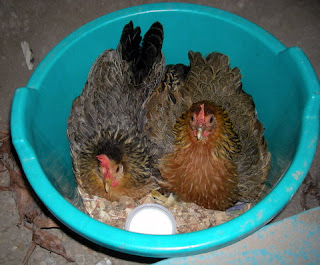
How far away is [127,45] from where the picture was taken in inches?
69.9

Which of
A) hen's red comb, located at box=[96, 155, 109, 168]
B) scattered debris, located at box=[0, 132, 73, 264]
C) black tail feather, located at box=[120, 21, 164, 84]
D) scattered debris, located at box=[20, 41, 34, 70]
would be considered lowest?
scattered debris, located at box=[0, 132, 73, 264]

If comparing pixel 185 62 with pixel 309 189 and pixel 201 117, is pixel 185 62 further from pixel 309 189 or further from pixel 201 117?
pixel 309 189

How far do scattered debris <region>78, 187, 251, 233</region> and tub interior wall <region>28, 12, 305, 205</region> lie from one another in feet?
0.53

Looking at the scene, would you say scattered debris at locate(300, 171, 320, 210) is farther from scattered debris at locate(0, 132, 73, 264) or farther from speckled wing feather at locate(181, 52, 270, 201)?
scattered debris at locate(0, 132, 73, 264)

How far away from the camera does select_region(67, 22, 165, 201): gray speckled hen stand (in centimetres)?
163

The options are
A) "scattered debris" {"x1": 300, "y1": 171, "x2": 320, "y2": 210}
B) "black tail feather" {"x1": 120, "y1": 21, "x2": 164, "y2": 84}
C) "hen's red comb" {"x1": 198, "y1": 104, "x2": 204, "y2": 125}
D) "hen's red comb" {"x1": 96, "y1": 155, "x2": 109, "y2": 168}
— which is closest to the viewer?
"hen's red comb" {"x1": 198, "y1": 104, "x2": 204, "y2": 125}

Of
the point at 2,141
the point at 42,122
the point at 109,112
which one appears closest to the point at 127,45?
the point at 109,112

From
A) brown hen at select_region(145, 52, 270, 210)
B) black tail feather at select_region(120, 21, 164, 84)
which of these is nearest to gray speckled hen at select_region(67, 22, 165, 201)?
black tail feather at select_region(120, 21, 164, 84)

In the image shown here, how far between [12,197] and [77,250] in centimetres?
62

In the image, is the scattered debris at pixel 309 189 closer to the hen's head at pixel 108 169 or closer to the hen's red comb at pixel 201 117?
the hen's red comb at pixel 201 117

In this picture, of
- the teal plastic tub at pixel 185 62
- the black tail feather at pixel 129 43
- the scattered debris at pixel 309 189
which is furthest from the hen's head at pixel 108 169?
the scattered debris at pixel 309 189

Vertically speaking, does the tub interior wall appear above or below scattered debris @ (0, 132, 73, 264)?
above

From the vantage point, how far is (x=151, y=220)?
1.82 metres

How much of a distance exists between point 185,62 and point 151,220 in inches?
46.4
